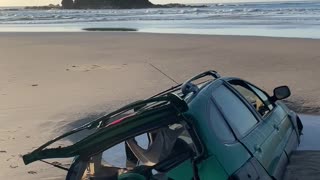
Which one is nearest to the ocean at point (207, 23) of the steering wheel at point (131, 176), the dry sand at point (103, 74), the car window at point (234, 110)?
the dry sand at point (103, 74)

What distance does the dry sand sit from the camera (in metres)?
8.29

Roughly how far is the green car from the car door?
14 millimetres

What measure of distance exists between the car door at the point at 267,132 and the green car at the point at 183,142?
0.01m

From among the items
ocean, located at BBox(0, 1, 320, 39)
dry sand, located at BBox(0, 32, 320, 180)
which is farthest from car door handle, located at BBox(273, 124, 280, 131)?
ocean, located at BBox(0, 1, 320, 39)

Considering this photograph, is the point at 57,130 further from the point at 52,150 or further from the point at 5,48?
the point at 5,48

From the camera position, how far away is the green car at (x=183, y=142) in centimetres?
321

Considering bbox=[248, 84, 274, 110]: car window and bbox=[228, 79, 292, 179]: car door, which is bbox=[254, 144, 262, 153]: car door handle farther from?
bbox=[248, 84, 274, 110]: car window

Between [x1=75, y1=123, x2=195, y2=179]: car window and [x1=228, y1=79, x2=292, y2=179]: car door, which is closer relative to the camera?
[x1=75, y1=123, x2=195, y2=179]: car window

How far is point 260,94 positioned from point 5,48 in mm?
17726

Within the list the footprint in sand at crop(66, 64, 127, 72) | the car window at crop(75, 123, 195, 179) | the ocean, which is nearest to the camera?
the car window at crop(75, 123, 195, 179)

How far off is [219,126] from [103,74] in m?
10.2

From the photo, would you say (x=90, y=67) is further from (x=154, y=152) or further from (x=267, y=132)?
(x=154, y=152)

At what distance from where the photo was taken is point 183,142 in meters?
3.53

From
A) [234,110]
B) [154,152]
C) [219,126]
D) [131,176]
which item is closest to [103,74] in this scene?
[234,110]
